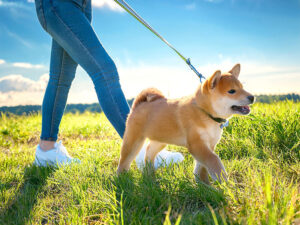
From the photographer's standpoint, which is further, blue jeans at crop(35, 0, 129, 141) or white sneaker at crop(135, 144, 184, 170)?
white sneaker at crop(135, 144, 184, 170)

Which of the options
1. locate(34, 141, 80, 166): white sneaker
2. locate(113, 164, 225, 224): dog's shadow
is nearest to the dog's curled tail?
locate(113, 164, 225, 224): dog's shadow

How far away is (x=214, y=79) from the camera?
2188 mm

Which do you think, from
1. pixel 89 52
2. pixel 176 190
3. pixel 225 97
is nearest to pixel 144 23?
pixel 89 52

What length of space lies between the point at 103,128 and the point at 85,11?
358 cm

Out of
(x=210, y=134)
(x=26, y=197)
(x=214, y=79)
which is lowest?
(x=26, y=197)

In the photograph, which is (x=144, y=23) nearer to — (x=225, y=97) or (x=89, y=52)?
(x=89, y=52)

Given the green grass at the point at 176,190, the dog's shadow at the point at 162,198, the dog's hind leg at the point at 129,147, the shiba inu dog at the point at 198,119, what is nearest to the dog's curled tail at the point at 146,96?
the shiba inu dog at the point at 198,119

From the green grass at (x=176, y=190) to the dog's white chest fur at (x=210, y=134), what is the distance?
0.32m

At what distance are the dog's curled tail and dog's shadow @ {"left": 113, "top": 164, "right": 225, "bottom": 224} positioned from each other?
85 cm

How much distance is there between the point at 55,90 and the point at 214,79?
2111 millimetres

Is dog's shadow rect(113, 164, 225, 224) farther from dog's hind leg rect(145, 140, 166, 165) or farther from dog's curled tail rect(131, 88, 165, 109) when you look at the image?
dog's curled tail rect(131, 88, 165, 109)

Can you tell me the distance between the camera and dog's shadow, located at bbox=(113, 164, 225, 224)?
168cm

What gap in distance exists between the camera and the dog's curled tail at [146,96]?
8.64 ft

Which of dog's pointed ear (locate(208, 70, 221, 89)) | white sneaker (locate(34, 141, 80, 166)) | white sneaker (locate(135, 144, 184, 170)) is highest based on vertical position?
dog's pointed ear (locate(208, 70, 221, 89))
